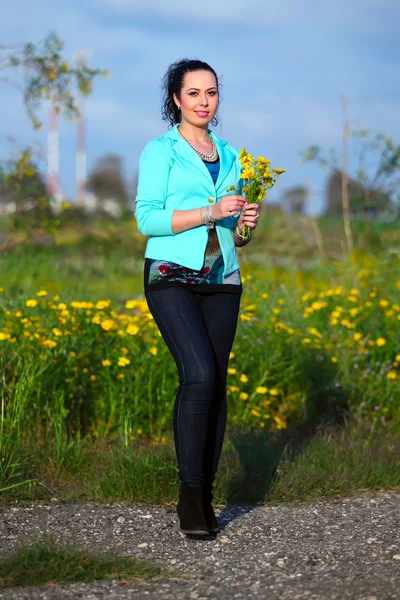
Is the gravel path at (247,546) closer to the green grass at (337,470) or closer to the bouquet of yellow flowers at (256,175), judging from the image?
the green grass at (337,470)

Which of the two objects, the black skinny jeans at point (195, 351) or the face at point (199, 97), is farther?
the face at point (199, 97)

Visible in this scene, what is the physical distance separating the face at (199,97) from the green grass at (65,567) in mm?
1706

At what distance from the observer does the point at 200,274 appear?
3441mm

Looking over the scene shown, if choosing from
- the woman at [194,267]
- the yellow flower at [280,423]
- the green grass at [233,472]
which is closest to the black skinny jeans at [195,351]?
the woman at [194,267]

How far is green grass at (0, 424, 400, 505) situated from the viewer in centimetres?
409

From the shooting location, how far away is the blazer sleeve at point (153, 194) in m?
3.35

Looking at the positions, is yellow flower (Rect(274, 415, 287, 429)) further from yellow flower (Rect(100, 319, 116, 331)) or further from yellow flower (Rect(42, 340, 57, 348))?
yellow flower (Rect(42, 340, 57, 348))

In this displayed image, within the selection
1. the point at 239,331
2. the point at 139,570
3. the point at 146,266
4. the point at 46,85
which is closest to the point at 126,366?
the point at 239,331

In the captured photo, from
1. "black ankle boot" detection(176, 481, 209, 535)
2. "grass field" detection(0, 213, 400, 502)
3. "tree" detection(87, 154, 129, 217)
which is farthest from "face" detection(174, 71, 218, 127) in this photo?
"tree" detection(87, 154, 129, 217)

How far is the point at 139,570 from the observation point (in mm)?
3141

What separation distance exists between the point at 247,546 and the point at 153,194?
55.9 inches

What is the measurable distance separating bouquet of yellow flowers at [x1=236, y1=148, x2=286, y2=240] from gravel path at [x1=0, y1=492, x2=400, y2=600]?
1354 millimetres

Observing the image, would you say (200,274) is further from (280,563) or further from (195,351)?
(280,563)

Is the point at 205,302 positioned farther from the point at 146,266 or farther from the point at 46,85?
the point at 46,85
